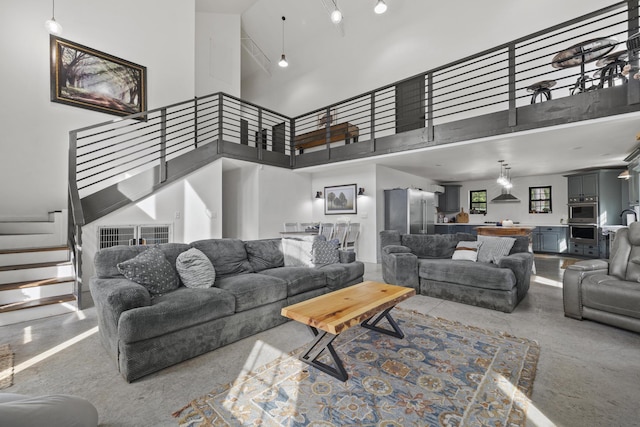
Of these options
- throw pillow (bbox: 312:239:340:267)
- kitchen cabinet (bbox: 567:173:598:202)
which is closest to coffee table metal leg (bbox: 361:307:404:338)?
throw pillow (bbox: 312:239:340:267)

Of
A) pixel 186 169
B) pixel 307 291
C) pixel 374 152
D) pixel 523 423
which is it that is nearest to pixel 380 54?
pixel 374 152

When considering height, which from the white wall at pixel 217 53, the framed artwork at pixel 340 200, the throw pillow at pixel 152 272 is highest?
the white wall at pixel 217 53

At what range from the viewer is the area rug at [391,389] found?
1614mm

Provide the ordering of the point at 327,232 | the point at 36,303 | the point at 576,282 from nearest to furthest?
the point at 576,282 → the point at 36,303 → the point at 327,232

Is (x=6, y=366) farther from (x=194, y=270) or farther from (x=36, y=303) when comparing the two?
(x=194, y=270)

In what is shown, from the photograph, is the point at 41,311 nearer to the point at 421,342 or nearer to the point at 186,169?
the point at 186,169

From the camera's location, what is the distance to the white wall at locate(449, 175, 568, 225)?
841 centimetres

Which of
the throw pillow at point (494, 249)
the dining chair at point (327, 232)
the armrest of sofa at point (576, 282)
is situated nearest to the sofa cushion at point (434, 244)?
the throw pillow at point (494, 249)

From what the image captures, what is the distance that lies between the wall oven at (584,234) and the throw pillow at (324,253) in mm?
7335

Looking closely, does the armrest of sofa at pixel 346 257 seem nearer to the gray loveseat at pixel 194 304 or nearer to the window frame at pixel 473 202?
the gray loveseat at pixel 194 304

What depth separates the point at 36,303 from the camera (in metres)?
3.20

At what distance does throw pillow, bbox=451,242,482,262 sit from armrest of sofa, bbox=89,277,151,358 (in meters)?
4.04

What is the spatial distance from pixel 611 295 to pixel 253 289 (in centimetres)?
357

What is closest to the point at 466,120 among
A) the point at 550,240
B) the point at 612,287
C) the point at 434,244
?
the point at 434,244
